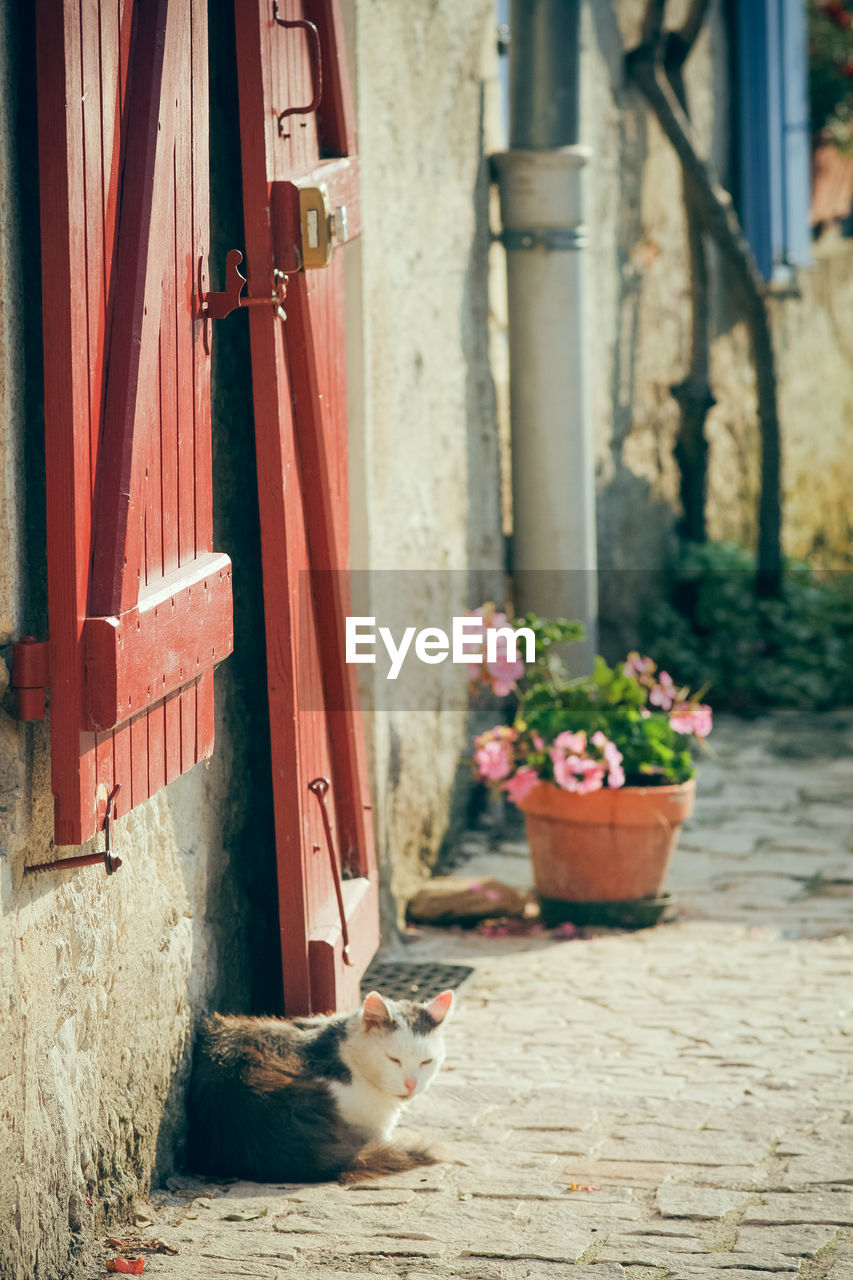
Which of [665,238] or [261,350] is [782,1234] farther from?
[665,238]

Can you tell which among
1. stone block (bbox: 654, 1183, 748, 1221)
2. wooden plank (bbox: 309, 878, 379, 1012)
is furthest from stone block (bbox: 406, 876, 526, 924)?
stone block (bbox: 654, 1183, 748, 1221)

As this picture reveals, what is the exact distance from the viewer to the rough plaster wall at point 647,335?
24.3 feet

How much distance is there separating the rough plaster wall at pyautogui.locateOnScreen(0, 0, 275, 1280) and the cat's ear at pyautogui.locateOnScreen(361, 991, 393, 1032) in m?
0.36

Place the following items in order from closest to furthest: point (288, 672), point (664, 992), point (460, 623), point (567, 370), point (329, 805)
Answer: point (288, 672)
point (329, 805)
point (664, 992)
point (460, 623)
point (567, 370)

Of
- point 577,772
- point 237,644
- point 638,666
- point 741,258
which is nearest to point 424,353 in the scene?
point 638,666

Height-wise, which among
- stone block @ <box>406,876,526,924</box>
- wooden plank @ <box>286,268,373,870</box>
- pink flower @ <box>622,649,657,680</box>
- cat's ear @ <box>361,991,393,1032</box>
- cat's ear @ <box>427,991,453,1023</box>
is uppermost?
wooden plank @ <box>286,268,373,870</box>

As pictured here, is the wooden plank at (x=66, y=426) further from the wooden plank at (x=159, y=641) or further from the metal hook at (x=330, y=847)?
the metal hook at (x=330, y=847)

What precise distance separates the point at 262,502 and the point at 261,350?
318 millimetres

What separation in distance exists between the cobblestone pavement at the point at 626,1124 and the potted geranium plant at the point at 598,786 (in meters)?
0.17

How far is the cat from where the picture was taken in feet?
9.96

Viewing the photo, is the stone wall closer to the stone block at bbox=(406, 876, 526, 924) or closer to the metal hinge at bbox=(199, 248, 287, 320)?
the stone block at bbox=(406, 876, 526, 924)

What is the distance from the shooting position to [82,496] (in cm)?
230

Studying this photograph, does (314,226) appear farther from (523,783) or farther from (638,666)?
(638,666)

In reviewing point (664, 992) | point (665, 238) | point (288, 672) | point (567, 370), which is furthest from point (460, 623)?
point (665, 238)
